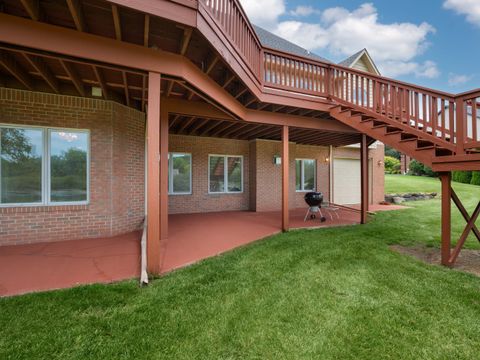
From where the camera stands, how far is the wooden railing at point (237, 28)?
343 cm

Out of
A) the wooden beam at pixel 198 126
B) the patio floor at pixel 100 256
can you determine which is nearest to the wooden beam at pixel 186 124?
the wooden beam at pixel 198 126

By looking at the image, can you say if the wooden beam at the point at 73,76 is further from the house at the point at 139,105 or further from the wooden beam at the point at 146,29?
the wooden beam at the point at 146,29

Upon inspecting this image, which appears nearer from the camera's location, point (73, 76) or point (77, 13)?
point (77, 13)

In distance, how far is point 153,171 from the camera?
3229 mm

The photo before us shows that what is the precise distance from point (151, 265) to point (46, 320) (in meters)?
1.18

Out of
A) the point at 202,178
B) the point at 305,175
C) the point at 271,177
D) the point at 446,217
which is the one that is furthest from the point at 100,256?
the point at 305,175

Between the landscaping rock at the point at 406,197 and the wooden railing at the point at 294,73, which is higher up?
the wooden railing at the point at 294,73

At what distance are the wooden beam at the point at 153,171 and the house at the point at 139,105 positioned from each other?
1 cm

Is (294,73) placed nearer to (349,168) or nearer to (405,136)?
(405,136)

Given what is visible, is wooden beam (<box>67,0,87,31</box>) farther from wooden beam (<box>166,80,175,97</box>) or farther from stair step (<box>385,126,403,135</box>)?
stair step (<box>385,126,403,135</box>)

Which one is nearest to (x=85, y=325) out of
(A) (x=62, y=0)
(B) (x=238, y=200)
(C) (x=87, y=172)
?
(A) (x=62, y=0)

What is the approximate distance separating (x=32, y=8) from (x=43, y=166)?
3319 millimetres

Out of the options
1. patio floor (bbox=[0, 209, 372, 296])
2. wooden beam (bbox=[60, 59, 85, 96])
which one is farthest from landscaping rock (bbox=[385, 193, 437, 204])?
wooden beam (bbox=[60, 59, 85, 96])

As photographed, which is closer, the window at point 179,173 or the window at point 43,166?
the window at point 43,166
